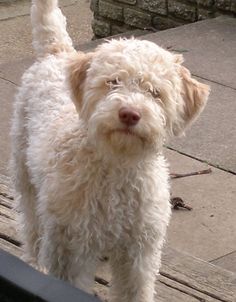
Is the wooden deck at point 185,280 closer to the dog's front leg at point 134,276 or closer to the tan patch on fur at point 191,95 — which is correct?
the dog's front leg at point 134,276

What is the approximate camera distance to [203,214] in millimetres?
5699

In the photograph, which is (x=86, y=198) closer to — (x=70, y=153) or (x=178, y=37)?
(x=70, y=153)

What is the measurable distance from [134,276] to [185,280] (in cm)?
49

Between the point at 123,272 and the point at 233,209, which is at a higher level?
the point at 123,272

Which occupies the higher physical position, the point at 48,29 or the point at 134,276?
the point at 48,29

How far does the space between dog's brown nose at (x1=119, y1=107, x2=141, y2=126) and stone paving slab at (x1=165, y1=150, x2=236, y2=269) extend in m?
1.67

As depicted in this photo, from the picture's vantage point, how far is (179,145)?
6.81m

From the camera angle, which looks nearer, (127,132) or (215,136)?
(127,132)

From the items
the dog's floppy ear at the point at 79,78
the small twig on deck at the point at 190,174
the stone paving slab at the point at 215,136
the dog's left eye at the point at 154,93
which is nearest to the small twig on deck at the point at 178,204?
the small twig on deck at the point at 190,174

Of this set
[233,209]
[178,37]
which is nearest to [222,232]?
[233,209]

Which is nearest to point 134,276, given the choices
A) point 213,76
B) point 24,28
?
point 213,76

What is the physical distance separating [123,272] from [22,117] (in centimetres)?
112

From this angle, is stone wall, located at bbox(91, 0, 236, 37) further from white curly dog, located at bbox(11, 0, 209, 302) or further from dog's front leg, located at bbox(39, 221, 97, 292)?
dog's front leg, located at bbox(39, 221, 97, 292)

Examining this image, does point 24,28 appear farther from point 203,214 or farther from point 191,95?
point 191,95
